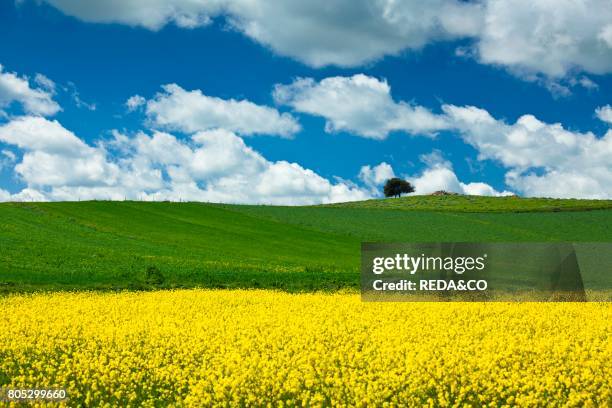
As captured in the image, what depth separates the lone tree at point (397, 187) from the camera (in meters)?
139

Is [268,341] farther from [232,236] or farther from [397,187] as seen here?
[397,187]

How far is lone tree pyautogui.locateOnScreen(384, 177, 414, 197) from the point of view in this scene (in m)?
139

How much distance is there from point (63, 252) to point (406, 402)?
3199 cm

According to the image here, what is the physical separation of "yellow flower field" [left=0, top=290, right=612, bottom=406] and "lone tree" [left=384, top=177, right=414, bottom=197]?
397 feet

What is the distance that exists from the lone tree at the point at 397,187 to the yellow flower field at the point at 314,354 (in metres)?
121

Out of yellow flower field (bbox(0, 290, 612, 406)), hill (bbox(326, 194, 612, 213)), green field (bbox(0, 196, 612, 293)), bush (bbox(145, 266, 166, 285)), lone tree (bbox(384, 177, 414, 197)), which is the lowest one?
yellow flower field (bbox(0, 290, 612, 406))

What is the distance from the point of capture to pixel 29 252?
35.5 m

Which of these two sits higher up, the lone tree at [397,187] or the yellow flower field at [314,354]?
the lone tree at [397,187]

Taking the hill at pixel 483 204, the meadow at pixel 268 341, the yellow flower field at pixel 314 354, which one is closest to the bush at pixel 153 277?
the meadow at pixel 268 341

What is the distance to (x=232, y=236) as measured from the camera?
186 feet

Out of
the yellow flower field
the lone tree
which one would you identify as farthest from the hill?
the yellow flower field

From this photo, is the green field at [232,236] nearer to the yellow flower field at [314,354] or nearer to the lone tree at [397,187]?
the yellow flower field at [314,354]

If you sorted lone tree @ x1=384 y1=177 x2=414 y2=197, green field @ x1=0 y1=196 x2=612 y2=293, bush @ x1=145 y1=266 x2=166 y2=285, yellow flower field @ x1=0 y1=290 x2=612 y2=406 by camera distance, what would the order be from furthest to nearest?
lone tree @ x1=384 y1=177 x2=414 y2=197 < green field @ x1=0 y1=196 x2=612 y2=293 < bush @ x1=145 y1=266 x2=166 y2=285 < yellow flower field @ x1=0 y1=290 x2=612 y2=406

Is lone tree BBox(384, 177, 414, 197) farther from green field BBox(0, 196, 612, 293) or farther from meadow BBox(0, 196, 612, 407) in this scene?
meadow BBox(0, 196, 612, 407)
